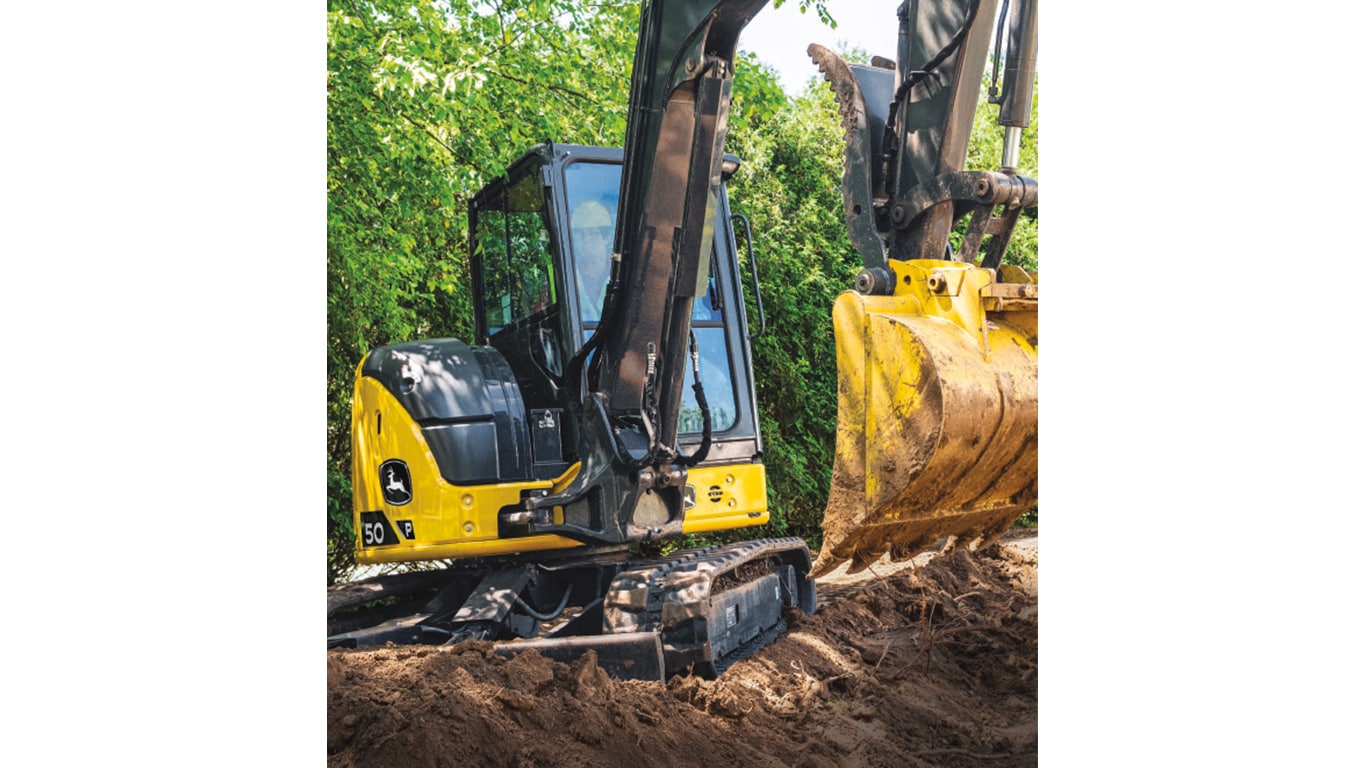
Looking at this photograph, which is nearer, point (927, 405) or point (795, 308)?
point (927, 405)

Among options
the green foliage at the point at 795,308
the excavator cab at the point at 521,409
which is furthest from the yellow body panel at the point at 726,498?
the green foliage at the point at 795,308

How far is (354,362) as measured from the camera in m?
3.97

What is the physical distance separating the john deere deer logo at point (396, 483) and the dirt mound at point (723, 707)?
0.62m

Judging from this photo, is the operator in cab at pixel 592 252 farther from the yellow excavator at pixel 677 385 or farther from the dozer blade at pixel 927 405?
the dozer blade at pixel 927 405

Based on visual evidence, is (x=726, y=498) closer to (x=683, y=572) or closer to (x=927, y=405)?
(x=683, y=572)

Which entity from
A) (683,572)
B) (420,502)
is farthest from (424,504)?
(683,572)

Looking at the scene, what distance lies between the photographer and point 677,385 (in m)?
3.69

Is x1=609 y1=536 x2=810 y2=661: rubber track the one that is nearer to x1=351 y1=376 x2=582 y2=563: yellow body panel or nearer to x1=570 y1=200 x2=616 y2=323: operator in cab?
x1=351 y1=376 x2=582 y2=563: yellow body panel

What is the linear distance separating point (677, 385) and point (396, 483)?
996 mm

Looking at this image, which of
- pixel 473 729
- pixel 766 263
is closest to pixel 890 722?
pixel 473 729

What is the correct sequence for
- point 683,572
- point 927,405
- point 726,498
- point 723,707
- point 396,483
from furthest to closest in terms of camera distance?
1. point 726,498
2. point 396,483
3. point 683,572
4. point 723,707
5. point 927,405

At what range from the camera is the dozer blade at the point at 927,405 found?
228 centimetres

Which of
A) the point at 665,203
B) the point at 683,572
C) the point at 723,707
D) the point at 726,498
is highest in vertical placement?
the point at 665,203
